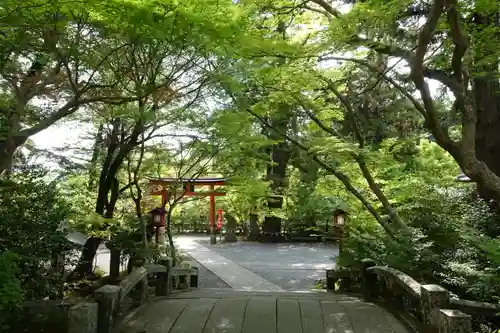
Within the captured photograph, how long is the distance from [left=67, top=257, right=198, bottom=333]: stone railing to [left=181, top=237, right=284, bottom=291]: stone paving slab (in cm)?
351

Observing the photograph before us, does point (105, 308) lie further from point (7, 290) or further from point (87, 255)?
point (87, 255)

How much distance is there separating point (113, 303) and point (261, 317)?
1738mm

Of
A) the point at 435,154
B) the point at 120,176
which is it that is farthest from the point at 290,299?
the point at 435,154

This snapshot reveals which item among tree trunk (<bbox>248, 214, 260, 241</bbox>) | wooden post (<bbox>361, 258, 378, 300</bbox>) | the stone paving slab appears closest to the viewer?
wooden post (<bbox>361, 258, 378, 300</bbox>)

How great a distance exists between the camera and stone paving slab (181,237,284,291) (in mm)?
9883

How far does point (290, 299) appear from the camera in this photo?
5.68 meters

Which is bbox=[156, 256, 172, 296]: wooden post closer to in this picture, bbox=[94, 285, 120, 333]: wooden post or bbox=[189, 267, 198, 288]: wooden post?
bbox=[189, 267, 198, 288]: wooden post

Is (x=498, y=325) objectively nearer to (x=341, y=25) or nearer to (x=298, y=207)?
(x=341, y=25)

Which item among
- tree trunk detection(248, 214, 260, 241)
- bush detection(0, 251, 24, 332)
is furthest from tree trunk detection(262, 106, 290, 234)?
bush detection(0, 251, 24, 332)

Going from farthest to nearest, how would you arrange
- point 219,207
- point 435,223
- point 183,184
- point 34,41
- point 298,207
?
point 219,207 → point 298,207 → point 183,184 → point 435,223 → point 34,41

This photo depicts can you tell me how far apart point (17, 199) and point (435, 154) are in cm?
1209

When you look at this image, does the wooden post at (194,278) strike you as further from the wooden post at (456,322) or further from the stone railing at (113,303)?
the wooden post at (456,322)

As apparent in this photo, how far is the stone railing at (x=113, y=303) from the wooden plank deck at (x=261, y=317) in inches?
8.0

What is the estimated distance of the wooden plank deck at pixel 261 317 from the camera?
4.37 metres
